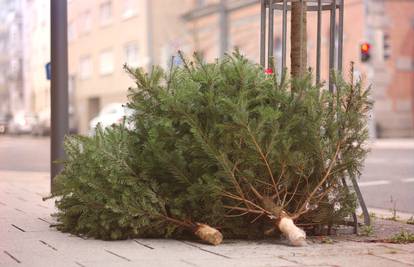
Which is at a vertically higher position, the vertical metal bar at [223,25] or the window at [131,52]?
the vertical metal bar at [223,25]

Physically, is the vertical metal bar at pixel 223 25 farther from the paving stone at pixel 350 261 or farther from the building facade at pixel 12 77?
the paving stone at pixel 350 261

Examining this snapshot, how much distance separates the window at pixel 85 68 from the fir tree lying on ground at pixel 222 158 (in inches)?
1529

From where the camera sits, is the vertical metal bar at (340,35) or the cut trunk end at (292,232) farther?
the vertical metal bar at (340,35)

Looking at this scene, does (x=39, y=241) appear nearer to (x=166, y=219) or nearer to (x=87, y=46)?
(x=166, y=219)

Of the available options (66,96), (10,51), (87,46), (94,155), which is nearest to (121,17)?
(87,46)

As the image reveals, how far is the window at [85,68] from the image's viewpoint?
4466 cm

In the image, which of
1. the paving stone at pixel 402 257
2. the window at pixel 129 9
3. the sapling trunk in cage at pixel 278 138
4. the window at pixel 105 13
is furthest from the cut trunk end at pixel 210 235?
the window at pixel 105 13

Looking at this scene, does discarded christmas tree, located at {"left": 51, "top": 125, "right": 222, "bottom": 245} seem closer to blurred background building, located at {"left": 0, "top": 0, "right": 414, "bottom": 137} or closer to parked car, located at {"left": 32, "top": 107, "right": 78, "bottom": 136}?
blurred background building, located at {"left": 0, "top": 0, "right": 414, "bottom": 137}

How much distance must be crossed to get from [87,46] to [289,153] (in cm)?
4001

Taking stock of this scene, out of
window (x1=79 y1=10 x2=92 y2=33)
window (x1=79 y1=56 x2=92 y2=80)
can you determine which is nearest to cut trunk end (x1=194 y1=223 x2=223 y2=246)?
window (x1=79 y1=56 x2=92 y2=80)

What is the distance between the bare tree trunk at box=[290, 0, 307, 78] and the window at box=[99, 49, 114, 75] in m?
35.0

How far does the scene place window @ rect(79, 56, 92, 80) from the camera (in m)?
44.7

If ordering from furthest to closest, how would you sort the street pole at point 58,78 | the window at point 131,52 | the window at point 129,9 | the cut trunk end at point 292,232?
the window at point 129,9 → the window at point 131,52 → the street pole at point 58,78 → the cut trunk end at point 292,232

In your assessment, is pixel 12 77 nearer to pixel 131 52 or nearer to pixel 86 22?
pixel 86 22
